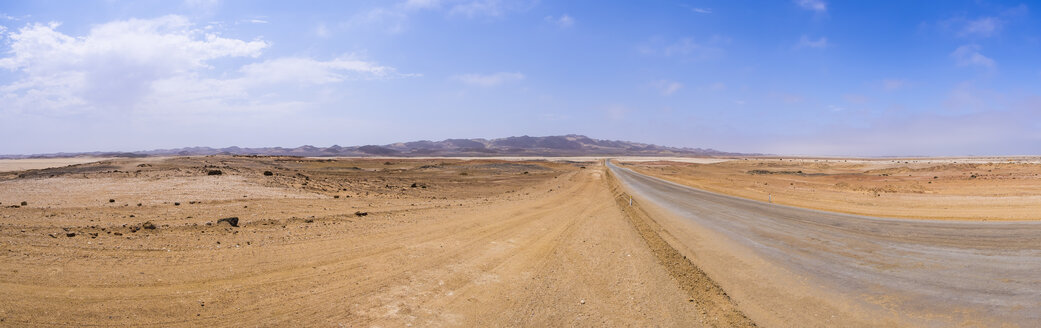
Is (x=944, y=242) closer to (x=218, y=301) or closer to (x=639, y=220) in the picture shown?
(x=639, y=220)

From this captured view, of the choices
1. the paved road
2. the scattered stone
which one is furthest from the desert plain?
the paved road

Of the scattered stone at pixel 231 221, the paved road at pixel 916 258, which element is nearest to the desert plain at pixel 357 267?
the scattered stone at pixel 231 221

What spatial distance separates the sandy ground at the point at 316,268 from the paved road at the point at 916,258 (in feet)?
10.3

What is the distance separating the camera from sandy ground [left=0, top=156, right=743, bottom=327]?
6012 mm

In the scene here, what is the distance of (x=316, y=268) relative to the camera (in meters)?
8.05

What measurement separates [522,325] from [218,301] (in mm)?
4637

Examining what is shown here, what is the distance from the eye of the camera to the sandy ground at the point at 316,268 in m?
6.01

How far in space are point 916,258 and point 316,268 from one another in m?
13.4

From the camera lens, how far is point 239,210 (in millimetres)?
13484

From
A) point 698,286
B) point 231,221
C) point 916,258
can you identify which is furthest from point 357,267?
point 916,258

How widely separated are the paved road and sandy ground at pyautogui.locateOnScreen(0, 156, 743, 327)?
3138 mm

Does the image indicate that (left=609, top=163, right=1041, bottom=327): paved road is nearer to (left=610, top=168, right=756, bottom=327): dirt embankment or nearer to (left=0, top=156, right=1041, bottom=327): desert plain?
(left=0, top=156, right=1041, bottom=327): desert plain

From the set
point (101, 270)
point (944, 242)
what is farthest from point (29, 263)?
point (944, 242)

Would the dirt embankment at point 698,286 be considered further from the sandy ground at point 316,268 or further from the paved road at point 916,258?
the paved road at point 916,258
